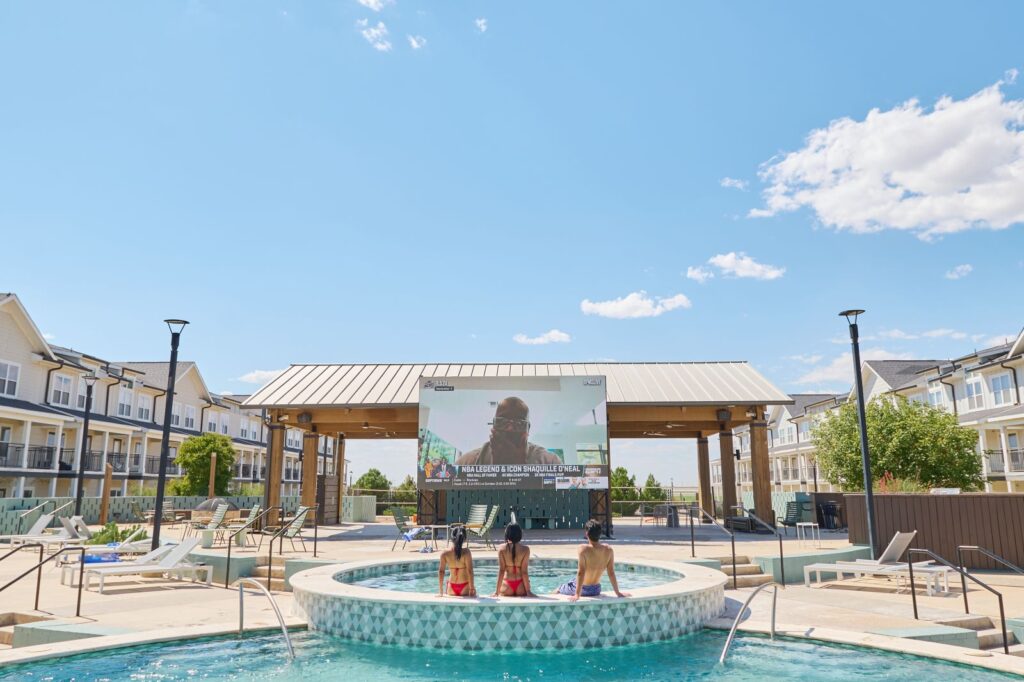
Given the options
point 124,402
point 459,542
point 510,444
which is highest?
point 124,402

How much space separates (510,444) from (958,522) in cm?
982

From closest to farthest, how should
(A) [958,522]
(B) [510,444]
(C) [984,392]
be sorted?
(A) [958,522], (B) [510,444], (C) [984,392]

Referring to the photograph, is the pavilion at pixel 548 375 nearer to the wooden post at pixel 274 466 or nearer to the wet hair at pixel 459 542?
the wooden post at pixel 274 466

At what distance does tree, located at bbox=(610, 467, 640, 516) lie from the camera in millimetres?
29656

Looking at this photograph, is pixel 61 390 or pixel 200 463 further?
pixel 200 463

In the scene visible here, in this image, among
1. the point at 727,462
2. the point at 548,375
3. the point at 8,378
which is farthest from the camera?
the point at 8,378

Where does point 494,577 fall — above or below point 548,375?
below

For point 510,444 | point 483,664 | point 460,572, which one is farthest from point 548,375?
point 483,664

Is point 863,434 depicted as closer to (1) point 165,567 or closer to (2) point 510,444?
(2) point 510,444

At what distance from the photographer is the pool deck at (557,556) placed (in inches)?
260

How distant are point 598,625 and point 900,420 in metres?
25.5

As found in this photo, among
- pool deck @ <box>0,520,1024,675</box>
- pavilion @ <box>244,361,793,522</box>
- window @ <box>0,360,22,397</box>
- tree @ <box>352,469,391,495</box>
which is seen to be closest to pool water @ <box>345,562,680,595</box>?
pool deck @ <box>0,520,1024,675</box>

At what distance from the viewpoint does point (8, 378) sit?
27.6 m

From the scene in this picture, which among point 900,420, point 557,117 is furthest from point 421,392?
point 900,420
